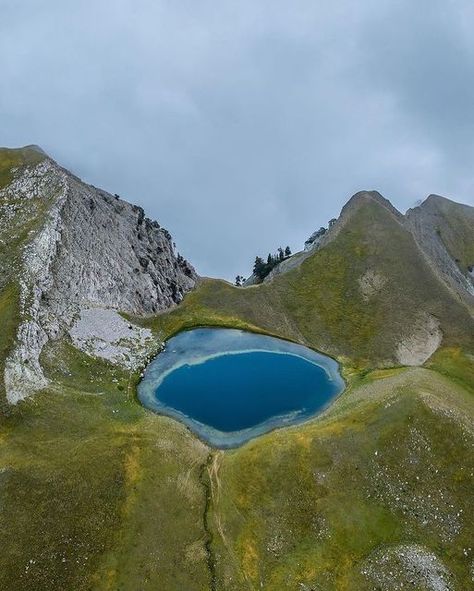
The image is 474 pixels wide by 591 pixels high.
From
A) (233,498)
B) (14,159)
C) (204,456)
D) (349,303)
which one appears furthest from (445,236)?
(233,498)

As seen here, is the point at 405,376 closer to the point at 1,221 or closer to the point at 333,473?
the point at 333,473

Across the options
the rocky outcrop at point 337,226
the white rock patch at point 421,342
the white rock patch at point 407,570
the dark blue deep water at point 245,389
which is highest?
the rocky outcrop at point 337,226

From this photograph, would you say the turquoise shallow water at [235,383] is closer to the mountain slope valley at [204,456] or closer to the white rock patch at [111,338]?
the mountain slope valley at [204,456]

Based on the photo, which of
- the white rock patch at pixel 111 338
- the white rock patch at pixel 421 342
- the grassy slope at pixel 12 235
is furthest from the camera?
the white rock patch at pixel 421 342

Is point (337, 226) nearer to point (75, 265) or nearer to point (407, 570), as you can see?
point (75, 265)

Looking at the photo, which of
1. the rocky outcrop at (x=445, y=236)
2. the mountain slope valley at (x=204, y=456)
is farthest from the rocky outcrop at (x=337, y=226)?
the mountain slope valley at (x=204, y=456)

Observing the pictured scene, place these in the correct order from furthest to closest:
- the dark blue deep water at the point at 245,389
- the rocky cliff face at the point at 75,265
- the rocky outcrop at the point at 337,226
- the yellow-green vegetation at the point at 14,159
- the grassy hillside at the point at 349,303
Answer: the rocky outcrop at the point at 337,226 < the yellow-green vegetation at the point at 14,159 < the grassy hillside at the point at 349,303 < the rocky cliff face at the point at 75,265 < the dark blue deep water at the point at 245,389
